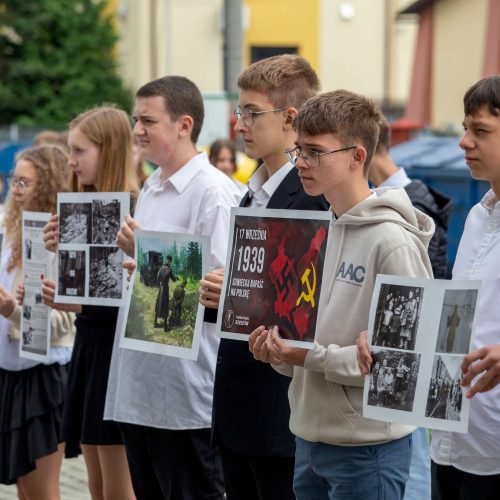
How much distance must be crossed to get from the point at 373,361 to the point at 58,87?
32.9 meters

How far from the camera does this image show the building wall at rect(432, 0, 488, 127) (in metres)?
28.2

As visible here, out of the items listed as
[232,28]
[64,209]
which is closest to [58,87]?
[232,28]

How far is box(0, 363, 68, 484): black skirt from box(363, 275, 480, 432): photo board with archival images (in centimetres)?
275

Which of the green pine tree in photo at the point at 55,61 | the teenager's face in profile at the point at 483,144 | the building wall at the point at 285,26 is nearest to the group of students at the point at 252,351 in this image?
the teenager's face in profile at the point at 483,144

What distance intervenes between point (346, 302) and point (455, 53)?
1061 inches

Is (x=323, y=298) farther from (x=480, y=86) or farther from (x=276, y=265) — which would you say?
(x=480, y=86)

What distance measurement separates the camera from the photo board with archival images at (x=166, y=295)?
13.8 ft

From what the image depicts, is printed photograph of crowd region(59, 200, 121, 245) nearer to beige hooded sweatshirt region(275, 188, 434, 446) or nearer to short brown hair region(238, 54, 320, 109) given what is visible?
short brown hair region(238, 54, 320, 109)

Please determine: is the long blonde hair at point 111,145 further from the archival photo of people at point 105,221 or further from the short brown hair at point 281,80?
the short brown hair at point 281,80

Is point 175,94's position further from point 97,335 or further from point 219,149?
point 219,149

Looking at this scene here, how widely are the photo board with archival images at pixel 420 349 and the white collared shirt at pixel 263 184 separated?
40.4 inches

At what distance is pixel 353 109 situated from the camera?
11.9ft

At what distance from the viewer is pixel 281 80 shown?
4.27 meters

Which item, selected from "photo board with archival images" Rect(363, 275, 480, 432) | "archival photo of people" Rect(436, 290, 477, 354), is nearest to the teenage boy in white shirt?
"photo board with archival images" Rect(363, 275, 480, 432)
